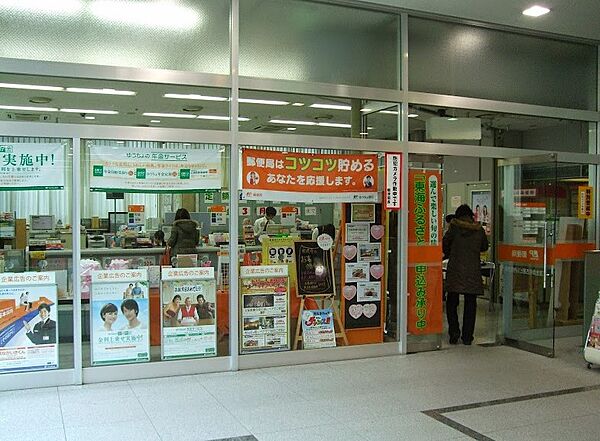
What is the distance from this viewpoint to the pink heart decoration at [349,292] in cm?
641

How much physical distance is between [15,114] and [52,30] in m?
0.78

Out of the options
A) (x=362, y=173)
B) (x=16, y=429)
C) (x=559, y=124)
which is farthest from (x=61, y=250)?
(x=559, y=124)

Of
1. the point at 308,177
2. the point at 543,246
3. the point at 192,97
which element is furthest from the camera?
the point at 543,246

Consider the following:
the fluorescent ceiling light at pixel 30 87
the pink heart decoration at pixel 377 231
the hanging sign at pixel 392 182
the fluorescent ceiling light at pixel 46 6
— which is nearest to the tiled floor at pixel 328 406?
the pink heart decoration at pixel 377 231

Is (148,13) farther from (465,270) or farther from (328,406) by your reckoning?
(465,270)

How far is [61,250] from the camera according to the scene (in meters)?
5.40

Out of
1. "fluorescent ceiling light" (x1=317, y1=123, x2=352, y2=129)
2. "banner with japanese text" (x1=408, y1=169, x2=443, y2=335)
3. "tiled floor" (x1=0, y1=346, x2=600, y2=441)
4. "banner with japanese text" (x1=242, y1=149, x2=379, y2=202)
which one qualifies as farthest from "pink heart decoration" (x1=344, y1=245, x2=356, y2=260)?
"fluorescent ceiling light" (x1=317, y1=123, x2=352, y2=129)

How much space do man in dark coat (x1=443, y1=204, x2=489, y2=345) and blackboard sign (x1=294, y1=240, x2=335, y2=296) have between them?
1611mm

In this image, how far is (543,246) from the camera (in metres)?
6.84

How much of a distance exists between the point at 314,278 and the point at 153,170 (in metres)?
1.93

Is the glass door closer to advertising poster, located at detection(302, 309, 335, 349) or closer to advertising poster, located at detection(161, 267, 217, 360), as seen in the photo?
advertising poster, located at detection(302, 309, 335, 349)

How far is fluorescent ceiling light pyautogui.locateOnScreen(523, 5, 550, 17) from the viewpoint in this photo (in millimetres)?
6511

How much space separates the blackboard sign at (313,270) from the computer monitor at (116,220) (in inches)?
66.3

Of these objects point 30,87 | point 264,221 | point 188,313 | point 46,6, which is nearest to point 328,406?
point 188,313
